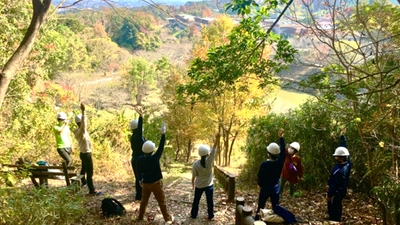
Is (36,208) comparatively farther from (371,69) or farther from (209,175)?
(371,69)

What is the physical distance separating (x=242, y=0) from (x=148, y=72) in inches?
1028

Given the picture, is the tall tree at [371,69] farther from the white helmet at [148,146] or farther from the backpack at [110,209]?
the backpack at [110,209]

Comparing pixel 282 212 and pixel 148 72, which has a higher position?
pixel 148 72

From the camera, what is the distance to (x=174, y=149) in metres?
22.4

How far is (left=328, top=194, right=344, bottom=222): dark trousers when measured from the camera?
19.8 ft

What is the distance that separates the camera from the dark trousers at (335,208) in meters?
6.03

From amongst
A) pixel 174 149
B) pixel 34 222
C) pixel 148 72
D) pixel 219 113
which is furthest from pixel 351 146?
pixel 148 72

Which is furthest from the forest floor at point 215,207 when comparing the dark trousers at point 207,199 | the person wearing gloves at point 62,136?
the person wearing gloves at point 62,136

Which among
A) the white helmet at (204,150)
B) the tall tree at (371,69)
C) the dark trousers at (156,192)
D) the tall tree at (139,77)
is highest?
the tall tree at (139,77)

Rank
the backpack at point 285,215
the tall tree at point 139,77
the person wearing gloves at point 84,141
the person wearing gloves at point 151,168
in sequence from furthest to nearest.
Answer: the tall tree at point 139,77
the person wearing gloves at point 84,141
the person wearing gloves at point 151,168
the backpack at point 285,215

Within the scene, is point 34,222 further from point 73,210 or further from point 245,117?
point 245,117

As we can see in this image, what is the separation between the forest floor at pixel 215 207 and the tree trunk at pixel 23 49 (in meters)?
2.75

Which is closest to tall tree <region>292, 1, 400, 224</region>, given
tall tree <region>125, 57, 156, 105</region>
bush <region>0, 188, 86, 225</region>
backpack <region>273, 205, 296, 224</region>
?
backpack <region>273, 205, 296, 224</region>

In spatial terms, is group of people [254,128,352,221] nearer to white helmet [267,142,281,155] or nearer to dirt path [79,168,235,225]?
white helmet [267,142,281,155]
